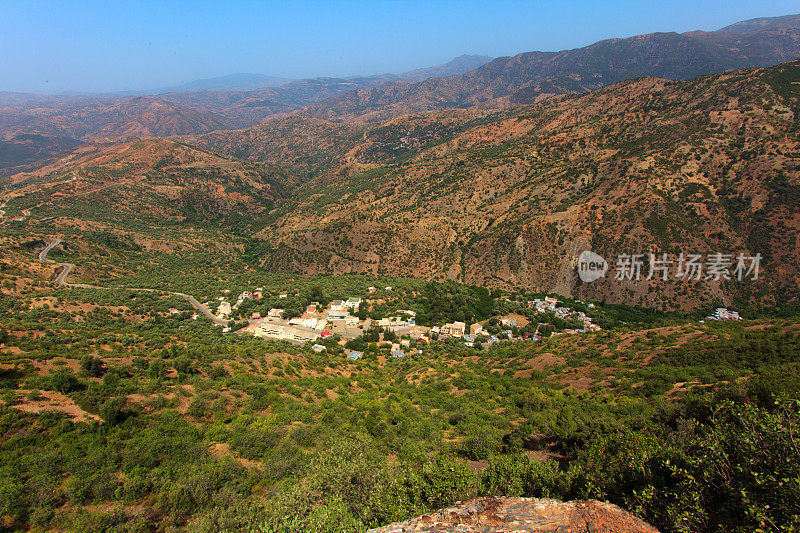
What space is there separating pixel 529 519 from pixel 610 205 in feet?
269

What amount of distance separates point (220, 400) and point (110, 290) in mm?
57573

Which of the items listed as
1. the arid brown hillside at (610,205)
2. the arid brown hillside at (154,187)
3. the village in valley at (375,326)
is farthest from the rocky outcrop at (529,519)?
the arid brown hillside at (154,187)

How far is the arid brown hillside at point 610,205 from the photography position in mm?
64938

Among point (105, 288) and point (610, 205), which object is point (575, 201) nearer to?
point (610, 205)

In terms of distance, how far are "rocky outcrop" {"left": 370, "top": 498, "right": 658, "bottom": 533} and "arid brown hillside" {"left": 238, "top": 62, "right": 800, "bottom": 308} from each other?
2668 inches

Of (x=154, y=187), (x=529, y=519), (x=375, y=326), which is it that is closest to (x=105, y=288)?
(x=375, y=326)

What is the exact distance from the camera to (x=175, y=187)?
462 feet

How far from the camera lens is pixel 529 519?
9.74m

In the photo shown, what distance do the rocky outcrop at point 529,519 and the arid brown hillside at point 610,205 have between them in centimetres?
6776

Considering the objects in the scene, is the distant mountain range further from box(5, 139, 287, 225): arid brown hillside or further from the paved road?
the paved road

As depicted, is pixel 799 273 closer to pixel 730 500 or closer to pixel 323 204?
pixel 730 500

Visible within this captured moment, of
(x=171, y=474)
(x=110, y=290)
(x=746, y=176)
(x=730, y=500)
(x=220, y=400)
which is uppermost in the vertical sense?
(x=746, y=176)

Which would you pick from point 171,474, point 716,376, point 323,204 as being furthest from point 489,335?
point 323,204

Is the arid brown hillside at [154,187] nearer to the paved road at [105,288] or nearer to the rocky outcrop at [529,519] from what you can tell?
the paved road at [105,288]
